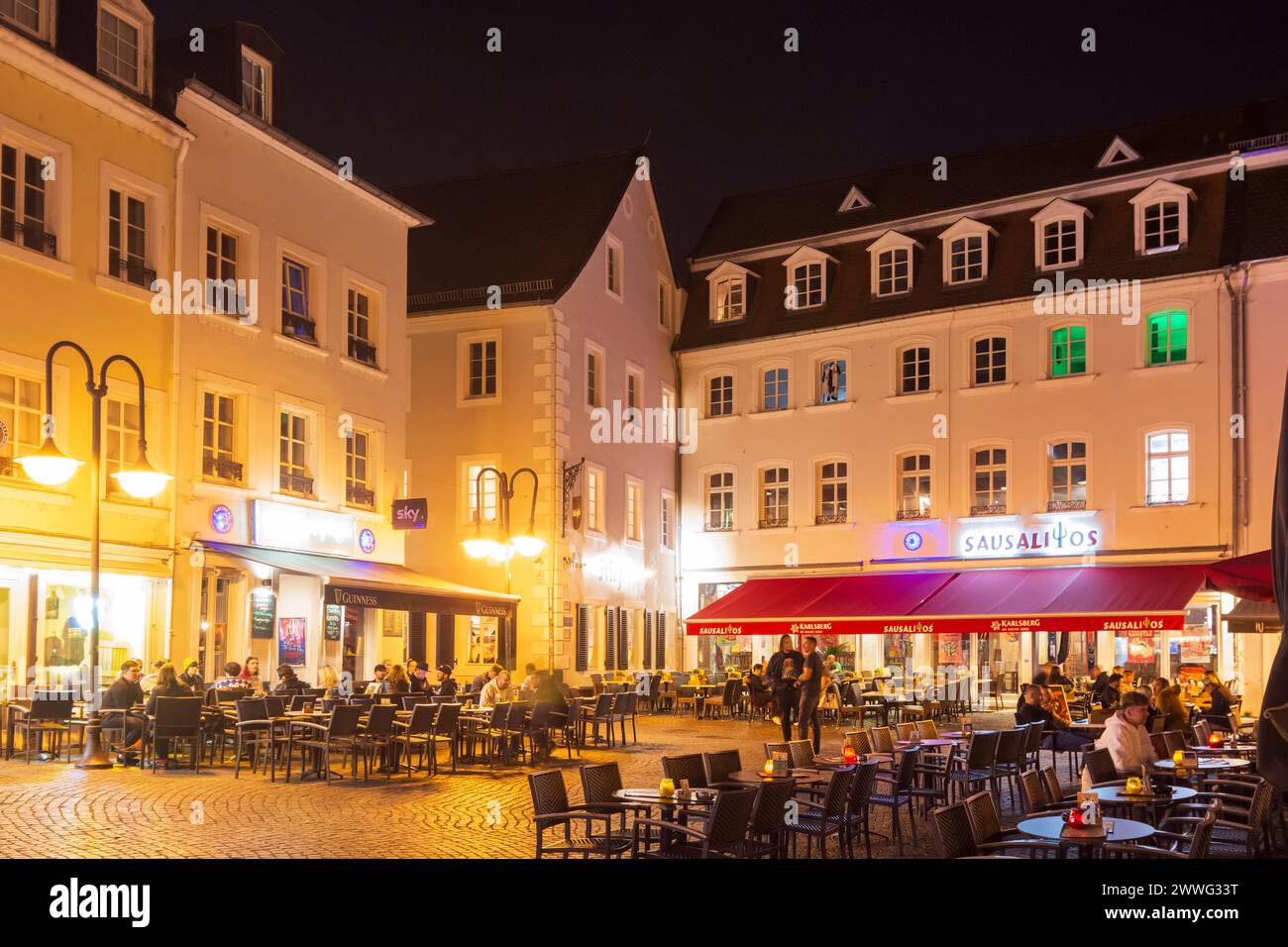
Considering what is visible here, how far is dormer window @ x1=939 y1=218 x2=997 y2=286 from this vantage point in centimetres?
3253

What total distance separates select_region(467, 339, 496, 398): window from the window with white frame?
10.5 m

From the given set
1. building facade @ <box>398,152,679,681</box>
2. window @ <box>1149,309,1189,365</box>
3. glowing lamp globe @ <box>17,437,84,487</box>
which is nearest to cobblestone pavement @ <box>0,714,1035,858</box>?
glowing lamp globe @ <box>17,437,84,487</box>

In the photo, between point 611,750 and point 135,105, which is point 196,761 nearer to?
point 611,750

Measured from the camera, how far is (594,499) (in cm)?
3253

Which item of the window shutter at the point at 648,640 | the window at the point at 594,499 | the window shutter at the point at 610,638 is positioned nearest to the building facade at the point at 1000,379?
the window shutter at the point at 648,640

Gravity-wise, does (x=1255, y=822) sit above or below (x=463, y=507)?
below

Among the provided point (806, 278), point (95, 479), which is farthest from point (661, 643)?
point (95, 479)

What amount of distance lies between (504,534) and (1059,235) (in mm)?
14051

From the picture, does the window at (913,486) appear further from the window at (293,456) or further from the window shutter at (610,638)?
the window at (293,456)

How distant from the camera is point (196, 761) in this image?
56.7 feet

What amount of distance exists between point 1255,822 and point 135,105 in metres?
17.7

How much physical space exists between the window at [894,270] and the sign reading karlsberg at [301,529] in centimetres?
1408

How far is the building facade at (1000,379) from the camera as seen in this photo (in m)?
29.5
